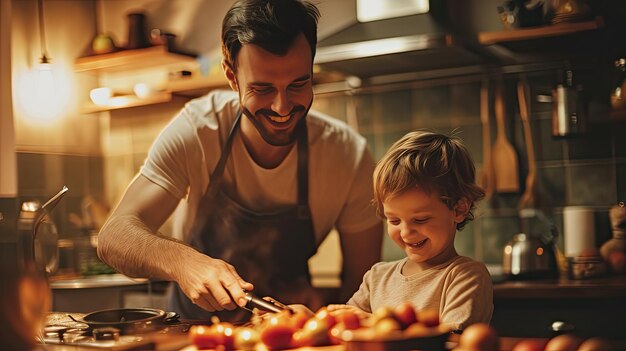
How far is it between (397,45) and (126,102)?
131cm

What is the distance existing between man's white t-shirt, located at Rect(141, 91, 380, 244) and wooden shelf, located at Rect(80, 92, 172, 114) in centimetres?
123

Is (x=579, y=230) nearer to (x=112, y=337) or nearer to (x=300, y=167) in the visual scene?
(x=300, y=167)

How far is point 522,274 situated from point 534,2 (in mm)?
994

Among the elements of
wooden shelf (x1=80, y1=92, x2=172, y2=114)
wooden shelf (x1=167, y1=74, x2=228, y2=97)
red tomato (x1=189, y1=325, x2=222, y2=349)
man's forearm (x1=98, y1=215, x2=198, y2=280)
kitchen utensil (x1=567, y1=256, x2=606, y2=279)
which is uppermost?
wooden shelf (x1=167, y1=74, x2=228, y2=97)

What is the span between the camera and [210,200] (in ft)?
6.82

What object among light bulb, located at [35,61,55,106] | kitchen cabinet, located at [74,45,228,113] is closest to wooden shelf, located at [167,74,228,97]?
kitchen cabinet, located at [74,45,228,113]

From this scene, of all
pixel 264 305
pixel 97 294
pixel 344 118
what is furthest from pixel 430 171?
pixel 97 294

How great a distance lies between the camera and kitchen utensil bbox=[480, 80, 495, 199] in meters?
2.97

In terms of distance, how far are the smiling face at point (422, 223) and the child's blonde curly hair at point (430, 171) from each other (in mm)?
15

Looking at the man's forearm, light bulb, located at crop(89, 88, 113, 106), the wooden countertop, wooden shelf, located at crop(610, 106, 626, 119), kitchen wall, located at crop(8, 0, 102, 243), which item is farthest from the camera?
kitchen wall, located at crop(8, 0, 102, 243)

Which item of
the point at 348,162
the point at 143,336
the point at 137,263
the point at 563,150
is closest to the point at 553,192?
the point at 563,150

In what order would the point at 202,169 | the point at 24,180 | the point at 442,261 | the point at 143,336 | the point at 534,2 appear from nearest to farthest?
the point at 143,336, the point at 442,261, the point at 202,169, the point at 534,2, the point at 24,180

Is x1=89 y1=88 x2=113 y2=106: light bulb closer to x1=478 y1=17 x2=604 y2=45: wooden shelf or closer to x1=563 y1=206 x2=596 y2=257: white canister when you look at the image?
x1=478 y1=17 x2=604 y2=45: wooden shelf

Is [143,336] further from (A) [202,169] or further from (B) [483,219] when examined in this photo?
(B) [483,219]
